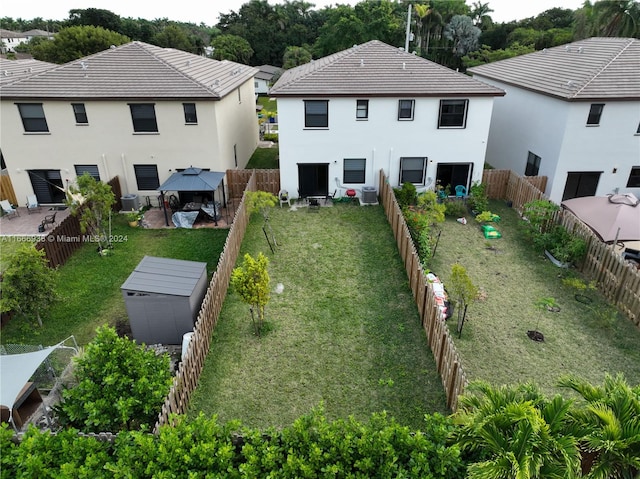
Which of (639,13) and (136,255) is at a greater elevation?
(639,13)

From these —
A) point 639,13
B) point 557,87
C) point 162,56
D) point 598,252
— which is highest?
point 639,13

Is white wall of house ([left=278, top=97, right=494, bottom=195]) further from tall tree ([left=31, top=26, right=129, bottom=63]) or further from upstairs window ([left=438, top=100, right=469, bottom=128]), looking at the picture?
tall tree ([left=31, top=26, right=129, bottom=63])

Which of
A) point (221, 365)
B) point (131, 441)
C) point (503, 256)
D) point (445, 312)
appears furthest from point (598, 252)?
point (131, 441)

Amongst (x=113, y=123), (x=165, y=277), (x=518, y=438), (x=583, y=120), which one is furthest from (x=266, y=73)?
(x=518, y=438)

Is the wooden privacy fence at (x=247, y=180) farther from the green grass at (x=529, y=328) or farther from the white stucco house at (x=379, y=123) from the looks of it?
the green grass at (x=529, y=328)

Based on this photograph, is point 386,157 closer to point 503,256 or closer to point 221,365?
point 503,256

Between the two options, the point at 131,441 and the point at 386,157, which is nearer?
the point at 131,441
